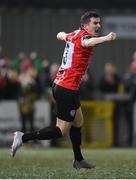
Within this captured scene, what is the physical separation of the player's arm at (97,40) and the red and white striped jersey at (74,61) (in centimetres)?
21

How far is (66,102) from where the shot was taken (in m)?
10.8

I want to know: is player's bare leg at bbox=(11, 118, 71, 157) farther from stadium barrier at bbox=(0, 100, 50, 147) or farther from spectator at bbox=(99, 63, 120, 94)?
spectator at bbox=(99, 63, 120, 94)

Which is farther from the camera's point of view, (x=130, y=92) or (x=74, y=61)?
(x=130, y=92)

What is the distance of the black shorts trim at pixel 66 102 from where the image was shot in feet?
35.5

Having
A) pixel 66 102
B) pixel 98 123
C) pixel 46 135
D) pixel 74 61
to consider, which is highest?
pixel 74 61

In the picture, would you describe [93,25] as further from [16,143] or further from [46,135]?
[16,143]

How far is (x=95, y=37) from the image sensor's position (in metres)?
10.5

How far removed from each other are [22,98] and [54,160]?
21.0 feet

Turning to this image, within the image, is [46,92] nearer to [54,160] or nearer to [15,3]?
[15,3]

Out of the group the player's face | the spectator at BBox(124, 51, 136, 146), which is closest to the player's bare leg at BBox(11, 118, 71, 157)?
the player's face

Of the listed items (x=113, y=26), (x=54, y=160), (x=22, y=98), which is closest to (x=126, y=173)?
(x=54, y=160)

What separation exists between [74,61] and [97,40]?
0.70 meters

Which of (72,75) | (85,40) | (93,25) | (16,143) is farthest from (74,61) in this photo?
(16,143)

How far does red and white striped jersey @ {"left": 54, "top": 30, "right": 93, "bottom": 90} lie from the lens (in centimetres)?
1078
